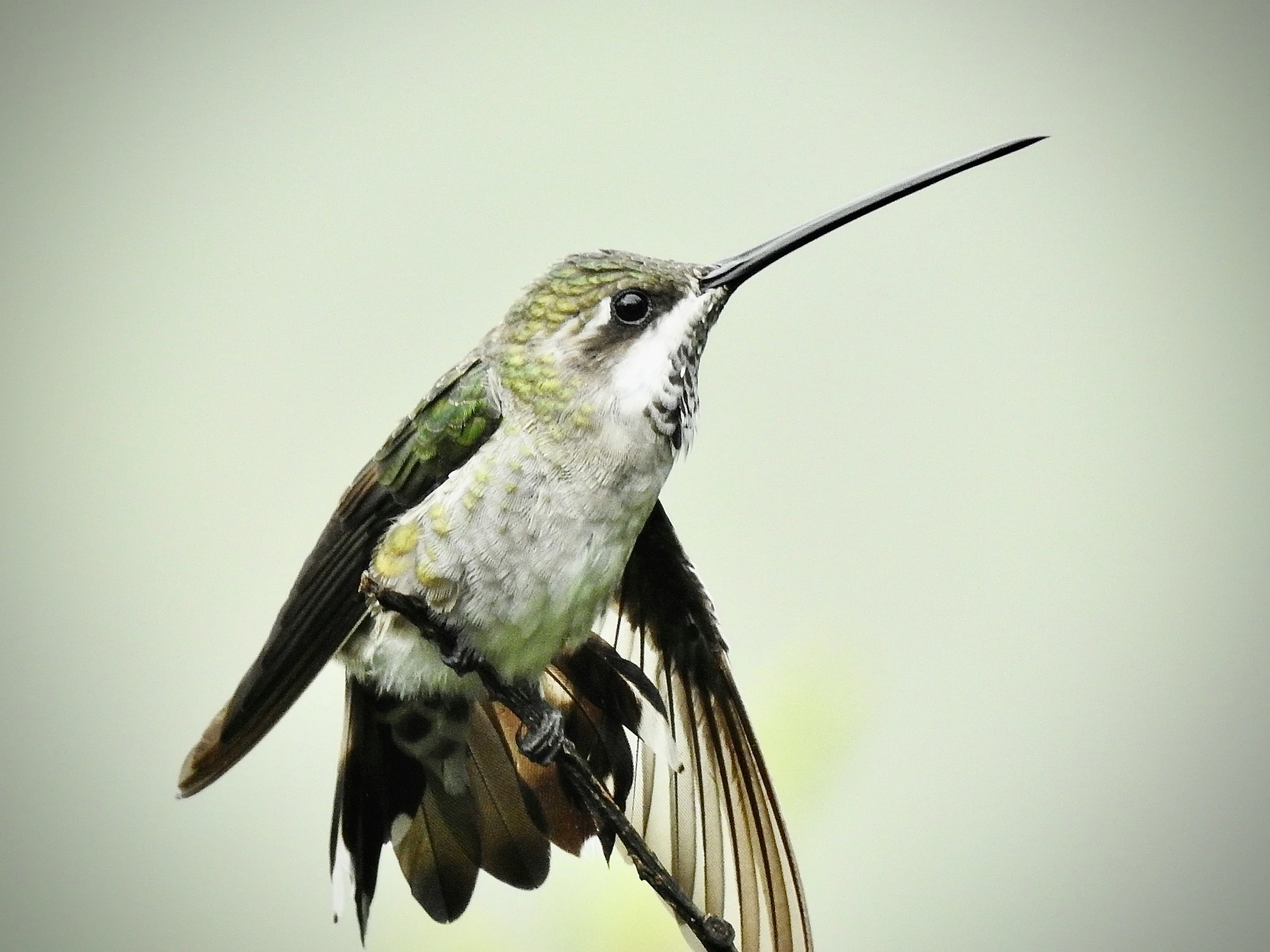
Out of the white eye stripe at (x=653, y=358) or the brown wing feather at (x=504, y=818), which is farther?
the brown wing feather at (x=504, y=818)

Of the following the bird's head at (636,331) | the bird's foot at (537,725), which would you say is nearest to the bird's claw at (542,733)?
the bird's foot at (537,725)

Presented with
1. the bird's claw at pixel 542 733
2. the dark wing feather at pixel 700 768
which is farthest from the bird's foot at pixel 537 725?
the dark wing feather at pixel 700 768

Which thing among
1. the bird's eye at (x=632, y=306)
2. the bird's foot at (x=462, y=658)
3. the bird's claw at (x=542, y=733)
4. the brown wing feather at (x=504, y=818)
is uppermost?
the bird's eye at (x=632, y=306)

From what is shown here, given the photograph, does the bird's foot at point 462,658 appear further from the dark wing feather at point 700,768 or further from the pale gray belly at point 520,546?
the dark wing feather at point 700,768

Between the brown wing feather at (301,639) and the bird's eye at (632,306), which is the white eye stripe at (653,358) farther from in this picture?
the brown wing feather at (301,639)

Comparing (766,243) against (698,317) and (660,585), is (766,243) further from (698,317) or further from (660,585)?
(660,585)

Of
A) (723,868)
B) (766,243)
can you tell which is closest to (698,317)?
(766,243)

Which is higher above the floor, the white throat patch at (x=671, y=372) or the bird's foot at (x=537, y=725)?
the white throat patch at (x=671, y=372)
